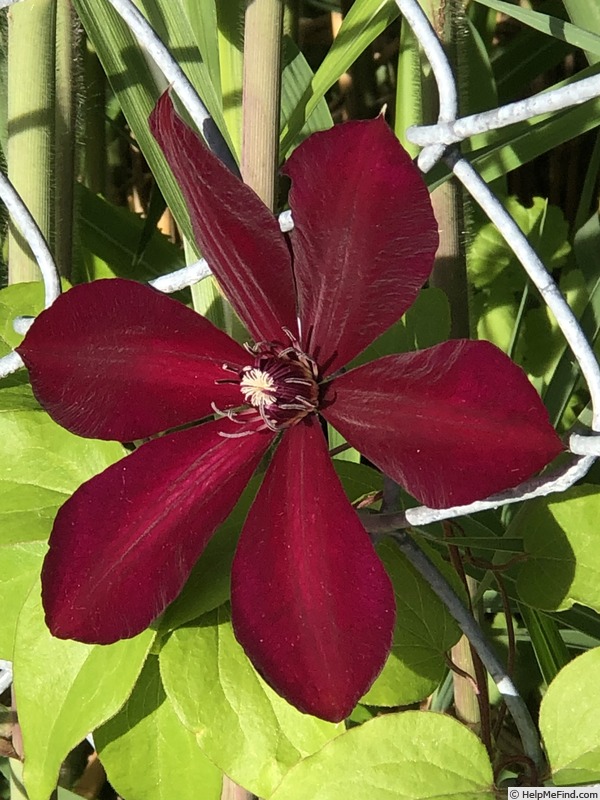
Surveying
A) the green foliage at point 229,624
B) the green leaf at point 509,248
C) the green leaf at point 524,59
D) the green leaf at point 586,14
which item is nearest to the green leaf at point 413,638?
the green foliage at point 229,624

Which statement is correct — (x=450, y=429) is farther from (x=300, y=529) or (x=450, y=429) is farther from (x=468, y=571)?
(x=468, y=571)

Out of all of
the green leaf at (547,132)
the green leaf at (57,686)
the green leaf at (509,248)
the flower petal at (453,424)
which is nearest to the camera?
the flower petal at (453,424)

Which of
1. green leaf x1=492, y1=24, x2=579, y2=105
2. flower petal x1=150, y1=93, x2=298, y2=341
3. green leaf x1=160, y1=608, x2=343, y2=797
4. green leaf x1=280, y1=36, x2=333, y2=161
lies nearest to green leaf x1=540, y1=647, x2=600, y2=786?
green leaf x1=160, y1=608, x2=343, y2=797

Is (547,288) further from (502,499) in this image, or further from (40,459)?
(40,459)

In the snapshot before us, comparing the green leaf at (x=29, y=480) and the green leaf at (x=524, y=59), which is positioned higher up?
the green leaf at (x=524, y=59)

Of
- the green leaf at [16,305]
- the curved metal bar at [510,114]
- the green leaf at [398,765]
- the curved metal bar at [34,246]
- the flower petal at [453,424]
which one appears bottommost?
the green leaf at [398,765]

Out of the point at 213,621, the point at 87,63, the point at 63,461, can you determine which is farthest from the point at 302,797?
the point at 87,63

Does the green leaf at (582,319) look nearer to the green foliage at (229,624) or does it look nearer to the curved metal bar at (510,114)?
the green foliage at (229,624)

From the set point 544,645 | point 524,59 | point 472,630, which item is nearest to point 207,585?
point 472,630
